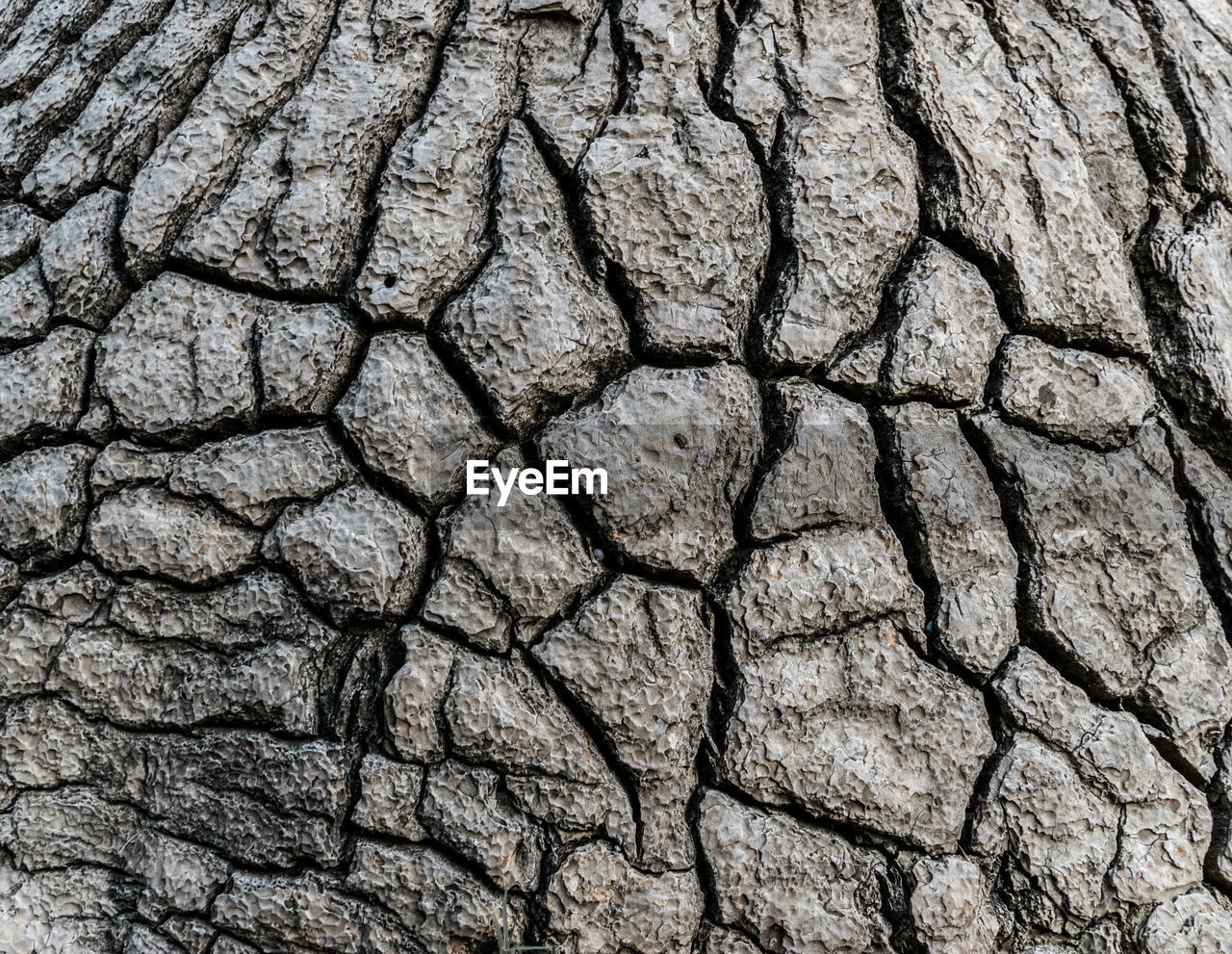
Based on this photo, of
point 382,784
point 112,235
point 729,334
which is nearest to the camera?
point 382,784

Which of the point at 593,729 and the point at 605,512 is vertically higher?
the point at 605,512

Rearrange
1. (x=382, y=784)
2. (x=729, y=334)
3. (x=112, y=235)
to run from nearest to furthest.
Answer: (x=382, y=784) → (x=729, y=334) → (x=112, y=235)

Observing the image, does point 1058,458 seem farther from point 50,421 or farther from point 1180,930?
point 50,421

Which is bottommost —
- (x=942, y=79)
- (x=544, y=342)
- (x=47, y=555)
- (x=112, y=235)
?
(x=47, y=555)

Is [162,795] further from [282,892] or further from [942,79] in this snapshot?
[942,79]

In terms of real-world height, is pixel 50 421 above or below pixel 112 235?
below

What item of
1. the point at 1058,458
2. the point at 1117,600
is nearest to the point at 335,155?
the point at 1058,458

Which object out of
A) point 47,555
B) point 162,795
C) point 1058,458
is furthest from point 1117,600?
point 47,555

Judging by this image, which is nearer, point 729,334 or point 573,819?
point 573,819
